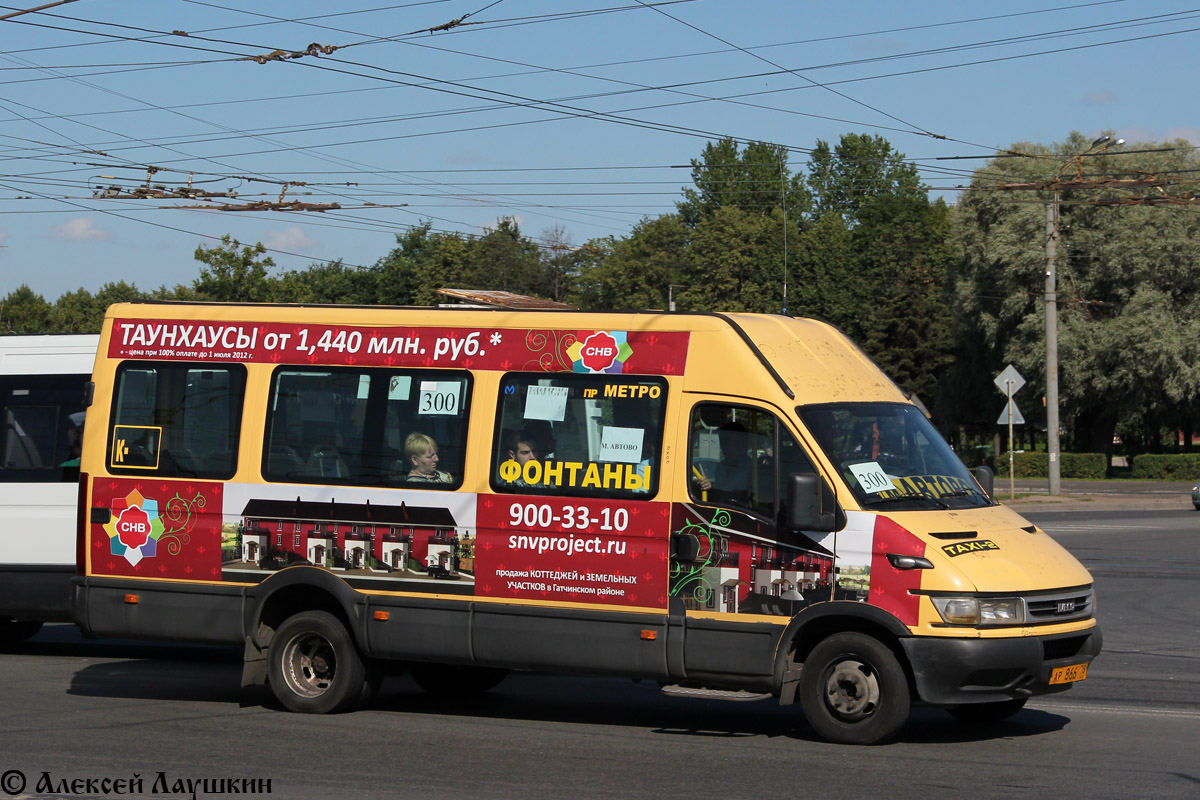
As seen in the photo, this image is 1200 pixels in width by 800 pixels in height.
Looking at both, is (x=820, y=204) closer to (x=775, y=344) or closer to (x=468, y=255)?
(x=468, y=255)

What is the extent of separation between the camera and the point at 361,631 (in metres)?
9.40

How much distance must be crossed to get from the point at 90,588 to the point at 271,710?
1669 mm

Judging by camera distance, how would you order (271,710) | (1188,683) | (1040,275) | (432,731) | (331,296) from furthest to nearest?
(331,296) < (1040,275) < (1188,683) < (271,710) < (432,731)

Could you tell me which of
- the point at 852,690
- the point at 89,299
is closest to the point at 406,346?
the point at 852,690

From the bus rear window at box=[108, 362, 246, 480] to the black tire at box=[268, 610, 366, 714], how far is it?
4.07 ft

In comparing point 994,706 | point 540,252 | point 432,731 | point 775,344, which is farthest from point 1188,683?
point 540,252

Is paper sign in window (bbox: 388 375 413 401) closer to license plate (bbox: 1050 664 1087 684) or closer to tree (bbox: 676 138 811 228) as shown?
license plate (bbox: 1050 664 1087 684)

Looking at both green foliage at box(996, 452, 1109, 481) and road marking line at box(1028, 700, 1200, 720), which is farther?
green foliage at box(996, 452, 1109, 481)

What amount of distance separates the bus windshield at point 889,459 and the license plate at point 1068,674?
3.73ft

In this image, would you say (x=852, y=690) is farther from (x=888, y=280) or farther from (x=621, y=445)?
(x=888, y=280)

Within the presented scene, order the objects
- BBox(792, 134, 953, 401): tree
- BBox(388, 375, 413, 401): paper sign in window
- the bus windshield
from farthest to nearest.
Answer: BBox(792, 134, 953, 401): tree
BBox(388, 375, 413, 401): paper sign in window
the bus windshield

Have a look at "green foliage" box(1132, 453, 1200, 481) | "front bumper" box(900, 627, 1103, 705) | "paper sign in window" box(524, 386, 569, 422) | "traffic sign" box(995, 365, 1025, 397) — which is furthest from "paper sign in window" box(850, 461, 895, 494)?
"green foliage" box(1132, 453, 1200, 481)

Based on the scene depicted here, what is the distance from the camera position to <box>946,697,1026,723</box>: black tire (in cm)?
891

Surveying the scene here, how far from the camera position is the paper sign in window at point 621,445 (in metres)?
8.91
